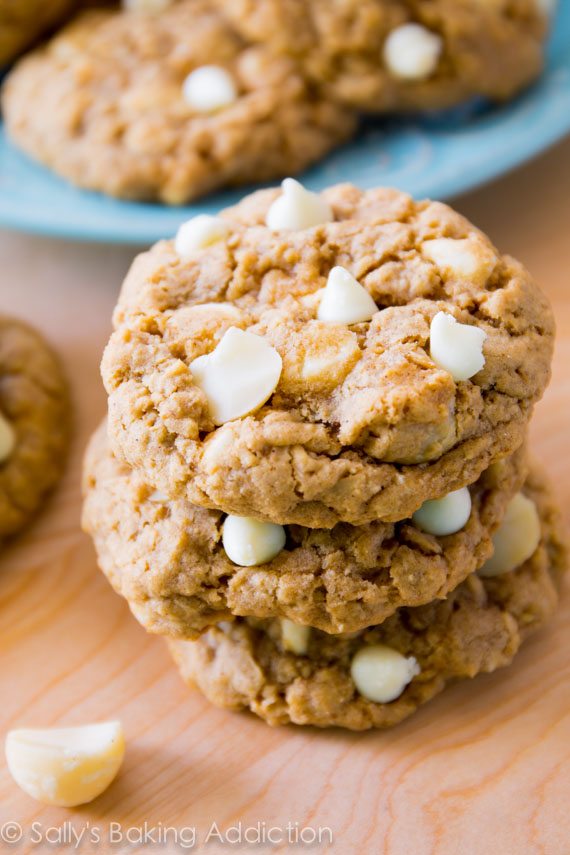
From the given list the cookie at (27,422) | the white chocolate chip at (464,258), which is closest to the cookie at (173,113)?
the cookie at (27,422)

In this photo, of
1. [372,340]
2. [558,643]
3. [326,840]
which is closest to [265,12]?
[372,340]

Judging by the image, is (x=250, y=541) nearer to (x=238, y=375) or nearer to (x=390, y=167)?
(x=238, y=375)

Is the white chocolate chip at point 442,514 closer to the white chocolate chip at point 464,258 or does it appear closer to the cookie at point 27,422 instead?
the white chocolate chip at point 464,258

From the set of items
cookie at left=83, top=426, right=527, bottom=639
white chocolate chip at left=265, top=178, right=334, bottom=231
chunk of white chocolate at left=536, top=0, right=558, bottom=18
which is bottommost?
cookie at left=83, top=426, right=527, bottom=639

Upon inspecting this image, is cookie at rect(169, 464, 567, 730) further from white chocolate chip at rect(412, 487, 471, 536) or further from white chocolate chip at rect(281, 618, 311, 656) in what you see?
white chocolate chip at rect(412, 487, 471, 536)

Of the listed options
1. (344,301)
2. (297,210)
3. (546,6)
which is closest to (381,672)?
(344,301)

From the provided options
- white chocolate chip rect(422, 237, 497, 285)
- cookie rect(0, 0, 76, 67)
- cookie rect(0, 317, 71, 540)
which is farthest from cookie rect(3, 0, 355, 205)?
white chocolate chip rect(422, 237, 497, 285)
